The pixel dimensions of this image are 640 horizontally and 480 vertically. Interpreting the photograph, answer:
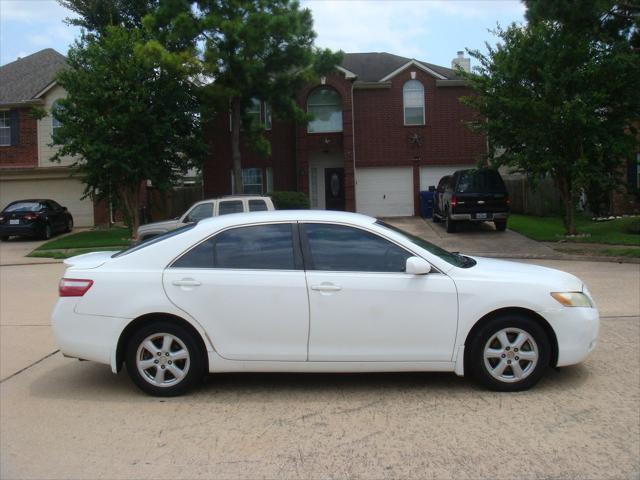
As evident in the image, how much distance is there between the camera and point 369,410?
5.33m

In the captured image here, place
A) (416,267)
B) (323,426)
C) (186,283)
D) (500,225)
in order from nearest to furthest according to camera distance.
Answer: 1. (323,426)
2. (416,267)
3. (186,283)
4. (500,225)

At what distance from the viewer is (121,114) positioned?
21.0 m

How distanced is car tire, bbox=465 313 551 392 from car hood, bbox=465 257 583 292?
13.6 inches

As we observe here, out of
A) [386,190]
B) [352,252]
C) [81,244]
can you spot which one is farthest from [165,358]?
[386,190]

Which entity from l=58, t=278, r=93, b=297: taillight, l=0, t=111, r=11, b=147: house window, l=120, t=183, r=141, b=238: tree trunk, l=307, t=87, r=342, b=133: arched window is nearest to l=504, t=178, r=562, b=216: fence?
l=307, t=87, r=342, b=133: arched window

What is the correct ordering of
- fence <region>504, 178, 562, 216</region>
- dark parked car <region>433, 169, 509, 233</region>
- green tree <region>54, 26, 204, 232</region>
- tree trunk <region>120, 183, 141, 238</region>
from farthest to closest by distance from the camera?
fence <region>504, 178, 562, 216</region>, tree trunk <region>120, 183, 141, 238</region>, dark parked car <region>433, 169, 509, 233</region>, green tree <region>54, 26, 204, 232</region>

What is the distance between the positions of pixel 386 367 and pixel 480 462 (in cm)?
138

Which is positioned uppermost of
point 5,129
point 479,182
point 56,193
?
point 5,129

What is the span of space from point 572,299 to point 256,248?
2761 millimetres

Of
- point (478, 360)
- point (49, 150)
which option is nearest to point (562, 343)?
point (478, 360)

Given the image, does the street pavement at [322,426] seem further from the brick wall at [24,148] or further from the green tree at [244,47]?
the brick wall at [24,148]

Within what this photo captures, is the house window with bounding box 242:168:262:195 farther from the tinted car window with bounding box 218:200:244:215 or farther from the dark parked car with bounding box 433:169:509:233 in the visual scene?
the tinted car window with bounding box 218:200:244:215

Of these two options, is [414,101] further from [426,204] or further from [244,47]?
[244,47]

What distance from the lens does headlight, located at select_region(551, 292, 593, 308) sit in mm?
5645
